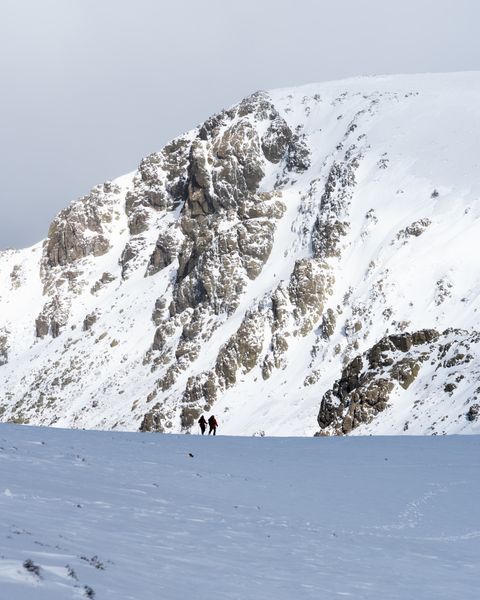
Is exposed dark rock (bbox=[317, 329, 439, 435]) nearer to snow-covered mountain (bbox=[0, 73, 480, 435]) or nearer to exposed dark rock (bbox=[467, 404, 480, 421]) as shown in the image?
snow-covered mountain (bbox=[0, 73, 480, 435])

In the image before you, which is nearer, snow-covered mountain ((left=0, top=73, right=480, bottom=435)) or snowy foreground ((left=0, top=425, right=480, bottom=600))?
snowy foreground ((left=0, top=425, right=480, bottom=600))

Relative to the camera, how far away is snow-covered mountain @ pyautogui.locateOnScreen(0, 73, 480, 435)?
75.4m

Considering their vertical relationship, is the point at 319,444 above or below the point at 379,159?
below

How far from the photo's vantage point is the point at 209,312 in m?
138

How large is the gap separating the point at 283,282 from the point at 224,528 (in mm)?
114875

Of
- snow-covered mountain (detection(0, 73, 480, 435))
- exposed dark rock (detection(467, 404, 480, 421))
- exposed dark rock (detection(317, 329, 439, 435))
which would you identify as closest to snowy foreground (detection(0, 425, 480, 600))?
exposed dark rock (detection(467, 404, 480, 421))

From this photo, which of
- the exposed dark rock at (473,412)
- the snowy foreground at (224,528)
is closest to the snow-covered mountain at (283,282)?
the exposed dark rock at (473,412)

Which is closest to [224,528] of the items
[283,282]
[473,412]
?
[473,412]

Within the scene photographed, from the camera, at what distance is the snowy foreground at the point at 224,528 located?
673 centimetres

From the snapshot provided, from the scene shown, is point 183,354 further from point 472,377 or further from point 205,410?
point 472,377

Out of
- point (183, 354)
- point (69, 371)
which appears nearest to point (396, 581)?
point (183, 354)

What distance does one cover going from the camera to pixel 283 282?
409 ft

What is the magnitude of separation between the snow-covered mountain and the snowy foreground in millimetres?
33537

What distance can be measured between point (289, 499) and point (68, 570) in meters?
8.63
